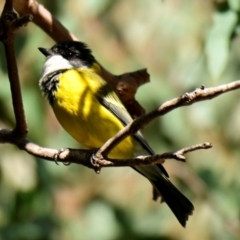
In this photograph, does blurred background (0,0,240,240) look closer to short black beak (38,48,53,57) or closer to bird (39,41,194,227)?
short black beak (38,48,53,57)

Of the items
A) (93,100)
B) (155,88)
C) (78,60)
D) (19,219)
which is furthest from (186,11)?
(19,219)

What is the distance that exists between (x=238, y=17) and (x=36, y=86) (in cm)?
113

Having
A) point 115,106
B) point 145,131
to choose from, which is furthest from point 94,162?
point 145,131

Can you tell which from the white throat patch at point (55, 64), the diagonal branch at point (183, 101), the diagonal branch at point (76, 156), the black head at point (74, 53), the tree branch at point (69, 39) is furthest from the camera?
the black head at point (74, 53)

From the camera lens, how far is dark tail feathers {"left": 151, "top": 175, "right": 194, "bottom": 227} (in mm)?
2575

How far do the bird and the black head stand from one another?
152 millimetres

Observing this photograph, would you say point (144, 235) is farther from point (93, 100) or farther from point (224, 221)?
point (93, 100)

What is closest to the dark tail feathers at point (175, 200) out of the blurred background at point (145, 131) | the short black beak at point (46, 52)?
the blurred background at point (145, 131)

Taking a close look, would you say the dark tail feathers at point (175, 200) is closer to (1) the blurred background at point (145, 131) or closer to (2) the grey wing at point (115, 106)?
(2) the grey wing at point (115, 106)

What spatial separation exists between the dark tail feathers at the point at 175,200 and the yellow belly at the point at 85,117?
0.53ft

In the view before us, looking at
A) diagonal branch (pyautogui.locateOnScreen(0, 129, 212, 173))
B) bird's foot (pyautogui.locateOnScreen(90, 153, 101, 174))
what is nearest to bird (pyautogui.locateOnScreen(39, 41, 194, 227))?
diagonal branch (pyautogui.locateOnScreen(0, 129, 212, 173))

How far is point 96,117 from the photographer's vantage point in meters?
2.69

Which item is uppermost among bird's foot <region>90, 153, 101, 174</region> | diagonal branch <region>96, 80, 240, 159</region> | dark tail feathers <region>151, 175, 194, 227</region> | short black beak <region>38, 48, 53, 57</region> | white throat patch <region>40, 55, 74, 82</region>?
short black beak <region>38, 48, 53, 57</region>

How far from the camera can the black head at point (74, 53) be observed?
3.08m
